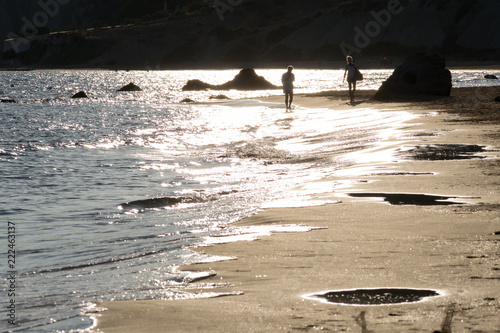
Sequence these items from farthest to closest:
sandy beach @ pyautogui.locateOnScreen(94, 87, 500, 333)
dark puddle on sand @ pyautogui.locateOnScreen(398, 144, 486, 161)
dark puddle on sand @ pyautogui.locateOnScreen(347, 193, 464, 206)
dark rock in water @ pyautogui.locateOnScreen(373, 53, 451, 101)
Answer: dark rock in water @ pyautogui.locateOnScreen(373, 53, 451, 101)
dark puddle on sand @ pyautogui.locateOnScreen(398, 144, 486, 161)
dark puddle on sand @ pyautogui.locateOnScreen(347, 193, 464, 206)
sandy beach @ pyautogui.locateOnScreen(94, 87, 500, 333)

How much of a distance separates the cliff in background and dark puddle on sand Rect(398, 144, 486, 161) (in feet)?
299

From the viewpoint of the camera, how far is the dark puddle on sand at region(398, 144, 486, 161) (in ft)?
35.9

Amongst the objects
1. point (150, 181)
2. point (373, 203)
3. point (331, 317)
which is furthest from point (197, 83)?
point (331, 317)

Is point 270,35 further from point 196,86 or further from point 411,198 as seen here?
point 411,198

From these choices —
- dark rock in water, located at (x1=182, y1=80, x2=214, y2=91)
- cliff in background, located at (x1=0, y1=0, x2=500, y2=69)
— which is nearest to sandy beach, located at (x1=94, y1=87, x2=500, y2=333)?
dark rock in water, located at (x1=182, y1=80, x2=214, y2=91)

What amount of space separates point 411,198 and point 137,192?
4845mm

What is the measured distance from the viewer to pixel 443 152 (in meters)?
11.5

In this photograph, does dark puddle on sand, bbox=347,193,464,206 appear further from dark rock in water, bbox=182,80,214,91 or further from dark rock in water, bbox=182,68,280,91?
dark rock in water, bbox=182,80,214,91

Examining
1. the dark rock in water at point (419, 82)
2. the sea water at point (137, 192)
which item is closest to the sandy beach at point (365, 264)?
the sea water at point (137, 192)

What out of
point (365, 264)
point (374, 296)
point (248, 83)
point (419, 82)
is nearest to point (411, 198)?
point (365, 264)

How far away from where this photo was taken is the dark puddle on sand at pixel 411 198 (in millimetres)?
7750

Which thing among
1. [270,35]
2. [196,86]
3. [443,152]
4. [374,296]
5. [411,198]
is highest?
[270,35]

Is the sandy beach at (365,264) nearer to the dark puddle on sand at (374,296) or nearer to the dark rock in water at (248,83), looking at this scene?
the dark puddle on sand at (374,296)

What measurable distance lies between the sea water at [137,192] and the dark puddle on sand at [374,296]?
1.12 m
